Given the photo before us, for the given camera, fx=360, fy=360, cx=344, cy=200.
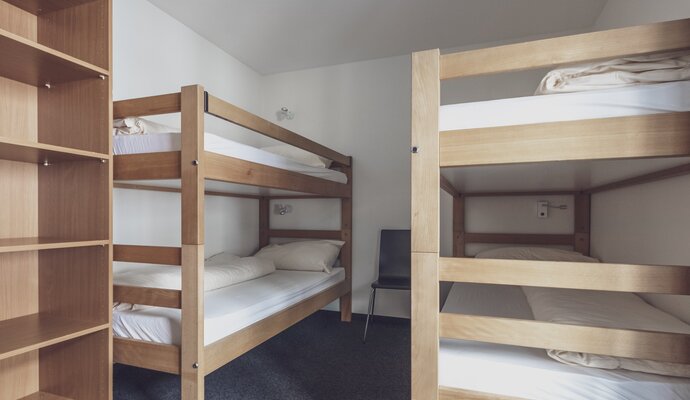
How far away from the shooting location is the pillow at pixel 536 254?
2.31m

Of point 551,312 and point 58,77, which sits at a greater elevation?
point 58,77

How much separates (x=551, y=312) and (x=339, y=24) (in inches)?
89.7

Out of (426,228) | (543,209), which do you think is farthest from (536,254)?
(426,228)

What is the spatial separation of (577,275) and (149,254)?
5.08 ft

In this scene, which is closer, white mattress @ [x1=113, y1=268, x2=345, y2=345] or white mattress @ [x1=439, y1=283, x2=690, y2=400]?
white mattress @ [x1=439, y1=283, x2=690, y2=400]

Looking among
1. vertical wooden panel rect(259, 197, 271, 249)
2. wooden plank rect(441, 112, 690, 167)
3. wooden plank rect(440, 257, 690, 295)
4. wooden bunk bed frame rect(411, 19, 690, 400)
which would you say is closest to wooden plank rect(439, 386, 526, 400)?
wooden bunk bed frame rect(411, 19, 690, 400)

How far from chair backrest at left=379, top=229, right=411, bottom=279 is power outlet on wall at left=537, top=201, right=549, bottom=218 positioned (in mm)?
1018

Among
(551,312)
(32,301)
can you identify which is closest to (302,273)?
(32,301)

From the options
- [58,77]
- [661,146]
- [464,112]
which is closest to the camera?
[661,146]

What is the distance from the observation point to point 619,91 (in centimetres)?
97

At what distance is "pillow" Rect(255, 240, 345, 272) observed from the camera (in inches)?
111

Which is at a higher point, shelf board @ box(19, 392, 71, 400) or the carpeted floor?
shelf board @ box(19, 392, 71, 400)

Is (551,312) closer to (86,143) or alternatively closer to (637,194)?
(637,194)

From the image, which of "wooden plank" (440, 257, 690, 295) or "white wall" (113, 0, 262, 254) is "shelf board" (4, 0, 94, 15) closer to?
"white wall" (113, 0, 262, 254)
